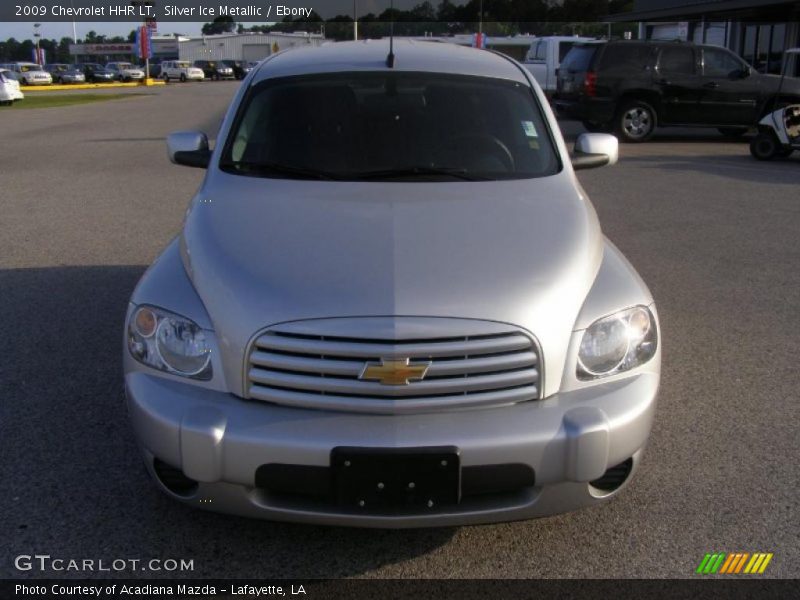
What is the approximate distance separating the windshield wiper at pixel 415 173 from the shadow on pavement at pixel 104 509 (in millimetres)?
1607

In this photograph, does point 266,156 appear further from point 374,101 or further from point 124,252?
point 124,252

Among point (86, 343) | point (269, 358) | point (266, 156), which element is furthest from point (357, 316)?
point (86, 343)

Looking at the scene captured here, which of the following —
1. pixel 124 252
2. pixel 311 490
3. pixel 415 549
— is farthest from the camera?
pixel 124 252

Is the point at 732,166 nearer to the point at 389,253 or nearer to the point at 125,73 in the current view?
the point at 389,253

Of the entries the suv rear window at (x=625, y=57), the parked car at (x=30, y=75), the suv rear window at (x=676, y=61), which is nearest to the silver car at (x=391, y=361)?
the suv rear window at (x=625, y=57)

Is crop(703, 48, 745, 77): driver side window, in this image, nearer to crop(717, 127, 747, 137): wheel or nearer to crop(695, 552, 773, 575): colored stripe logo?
crop(717, 127, 747, 137): wheel

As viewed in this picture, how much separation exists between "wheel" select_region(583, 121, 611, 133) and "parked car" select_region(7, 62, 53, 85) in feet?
153

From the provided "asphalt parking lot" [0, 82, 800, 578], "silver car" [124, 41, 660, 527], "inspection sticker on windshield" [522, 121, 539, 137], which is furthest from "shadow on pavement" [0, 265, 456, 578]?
"inspection sticker on windshield" [522, 121, 539, 137]

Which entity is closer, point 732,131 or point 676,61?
point 676,61

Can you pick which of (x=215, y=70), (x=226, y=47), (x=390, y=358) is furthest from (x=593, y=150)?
(x=226, y=47)

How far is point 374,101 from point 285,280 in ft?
5.47

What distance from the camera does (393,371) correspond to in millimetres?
2746

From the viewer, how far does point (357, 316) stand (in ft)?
9.14

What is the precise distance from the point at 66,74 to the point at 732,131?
53.9m
